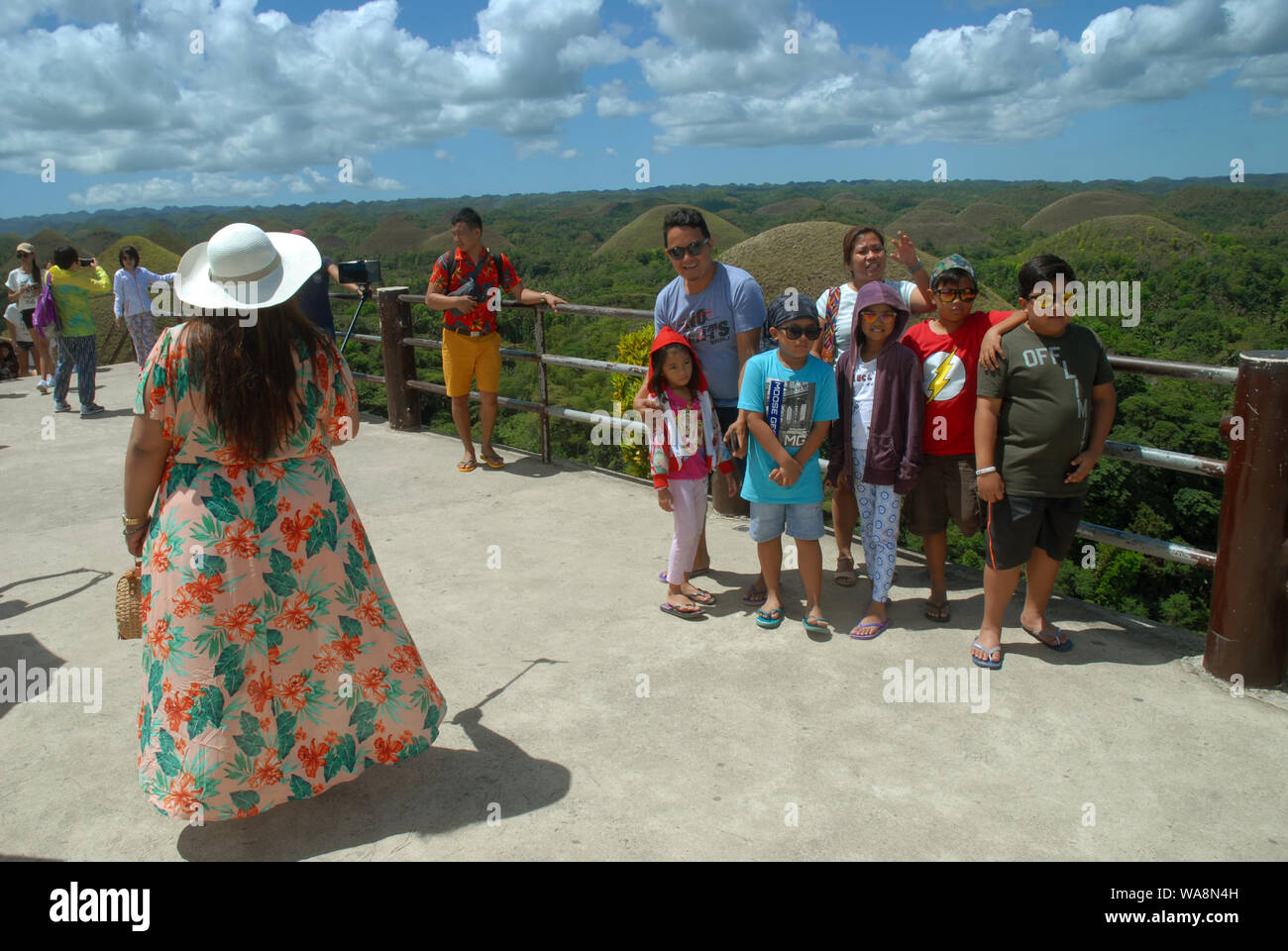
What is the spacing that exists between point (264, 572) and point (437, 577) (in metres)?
2.06

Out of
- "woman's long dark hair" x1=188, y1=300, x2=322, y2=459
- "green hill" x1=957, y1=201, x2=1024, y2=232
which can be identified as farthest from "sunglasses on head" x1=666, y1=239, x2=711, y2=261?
"green hill" x1=957, y1=201, x2=1024, y2=232

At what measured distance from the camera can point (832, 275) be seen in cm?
4659

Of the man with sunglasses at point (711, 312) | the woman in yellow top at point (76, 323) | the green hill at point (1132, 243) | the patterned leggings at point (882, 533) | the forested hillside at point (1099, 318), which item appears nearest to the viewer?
the patterned leggings at point (882, 533)

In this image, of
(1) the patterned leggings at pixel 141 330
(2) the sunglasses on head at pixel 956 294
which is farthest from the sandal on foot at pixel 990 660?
(1) the patterned leggings at pixel 141 330

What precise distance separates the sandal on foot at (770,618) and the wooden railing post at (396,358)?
465 centimetres

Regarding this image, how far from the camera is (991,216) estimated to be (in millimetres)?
131250

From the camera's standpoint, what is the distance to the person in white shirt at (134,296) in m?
9.32

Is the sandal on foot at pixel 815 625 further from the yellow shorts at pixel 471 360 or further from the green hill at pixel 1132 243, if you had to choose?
the green hill at pixel 1132 243

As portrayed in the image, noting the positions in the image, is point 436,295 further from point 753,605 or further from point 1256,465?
point 1256,465

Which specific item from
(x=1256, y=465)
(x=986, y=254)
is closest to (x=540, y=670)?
(x=1256, y=465)

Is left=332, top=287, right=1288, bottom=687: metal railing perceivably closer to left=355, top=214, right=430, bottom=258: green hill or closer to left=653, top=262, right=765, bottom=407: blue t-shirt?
left=653, top=262, right=765, bottom=407: blue t-shirt

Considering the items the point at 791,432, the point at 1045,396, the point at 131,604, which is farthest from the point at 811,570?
the point at 131,604

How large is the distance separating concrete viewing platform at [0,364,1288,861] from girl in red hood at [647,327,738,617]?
0.22m

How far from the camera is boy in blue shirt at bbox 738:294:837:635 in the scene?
3.84 meters
